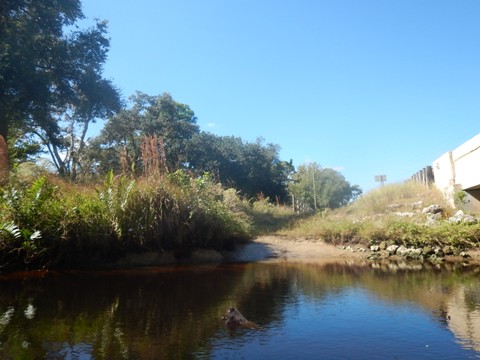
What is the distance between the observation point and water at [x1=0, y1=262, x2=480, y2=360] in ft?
12.2

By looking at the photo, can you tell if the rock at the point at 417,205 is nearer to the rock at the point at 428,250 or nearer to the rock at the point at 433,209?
the rock at the point at 433,209

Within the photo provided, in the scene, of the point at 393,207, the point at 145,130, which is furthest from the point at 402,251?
the point at 145,130

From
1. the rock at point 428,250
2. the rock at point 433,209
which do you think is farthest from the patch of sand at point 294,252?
the rock at point 433,209

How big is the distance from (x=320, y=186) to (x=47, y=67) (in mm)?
33368

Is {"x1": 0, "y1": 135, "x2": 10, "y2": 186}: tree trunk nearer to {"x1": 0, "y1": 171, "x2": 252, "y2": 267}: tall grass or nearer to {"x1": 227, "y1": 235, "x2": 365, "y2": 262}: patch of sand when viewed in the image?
{"x1": 0, "y1": 171, "x2": 252, "y2": 267}: tall grass

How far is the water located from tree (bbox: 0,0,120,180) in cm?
589

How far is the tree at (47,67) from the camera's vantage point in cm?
1459

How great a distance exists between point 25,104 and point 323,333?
50.5ft

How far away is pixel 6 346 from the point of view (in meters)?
3.71

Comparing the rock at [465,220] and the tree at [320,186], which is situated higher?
the tree at [320,186]

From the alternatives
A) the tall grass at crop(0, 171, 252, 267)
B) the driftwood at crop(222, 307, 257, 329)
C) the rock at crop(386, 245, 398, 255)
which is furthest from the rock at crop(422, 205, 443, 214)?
the driftwood at crop(222, 307, 257, 329)

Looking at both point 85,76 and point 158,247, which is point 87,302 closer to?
point 158,247

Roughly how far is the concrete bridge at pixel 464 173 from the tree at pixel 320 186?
2456cm

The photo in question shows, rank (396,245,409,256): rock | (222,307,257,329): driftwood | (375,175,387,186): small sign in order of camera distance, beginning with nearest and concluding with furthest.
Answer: (222,307,257,329): driftwood, (396,245,409,256): rock, (375,175,387,186): small sign
